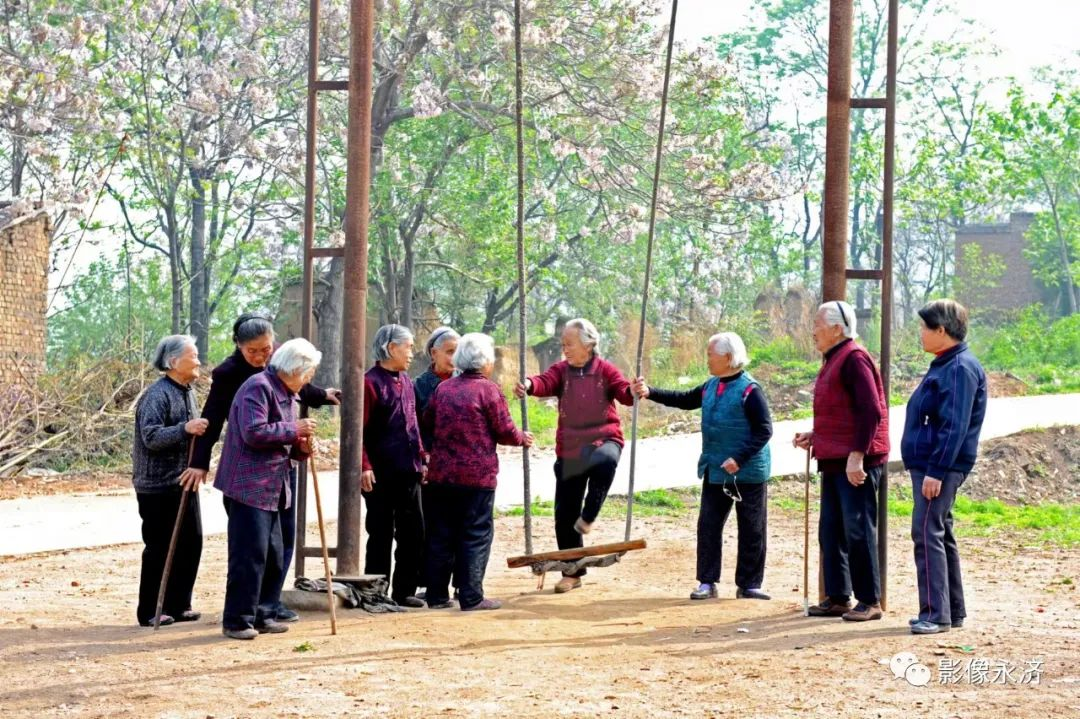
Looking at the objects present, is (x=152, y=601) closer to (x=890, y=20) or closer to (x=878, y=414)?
(x=878, y=414)

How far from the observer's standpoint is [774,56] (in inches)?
1575

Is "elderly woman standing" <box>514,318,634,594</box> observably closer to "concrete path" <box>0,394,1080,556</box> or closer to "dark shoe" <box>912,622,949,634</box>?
"dark shoe" <box>912,622,949,634</box>

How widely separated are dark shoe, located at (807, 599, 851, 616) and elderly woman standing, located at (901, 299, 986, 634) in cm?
65

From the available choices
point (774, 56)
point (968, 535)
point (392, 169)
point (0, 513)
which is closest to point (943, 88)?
point (774, 56)

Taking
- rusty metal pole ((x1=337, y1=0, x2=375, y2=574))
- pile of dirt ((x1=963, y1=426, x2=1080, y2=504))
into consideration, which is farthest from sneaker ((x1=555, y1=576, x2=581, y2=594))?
pile of dirt ((x1=963, y1=426, x2=1080, y2=504))

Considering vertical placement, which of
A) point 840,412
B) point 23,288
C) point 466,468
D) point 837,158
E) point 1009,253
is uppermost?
point 1009,253

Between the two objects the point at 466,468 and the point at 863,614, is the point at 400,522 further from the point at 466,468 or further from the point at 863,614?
the point at 863,614

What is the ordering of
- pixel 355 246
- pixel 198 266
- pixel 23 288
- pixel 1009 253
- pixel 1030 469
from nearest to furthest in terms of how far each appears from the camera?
pixel 355 246 < pixel 1030 469 < pixel 23 288 < pixel 198 266 < pixel 1009 253

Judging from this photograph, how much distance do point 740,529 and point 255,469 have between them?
2.99 meters

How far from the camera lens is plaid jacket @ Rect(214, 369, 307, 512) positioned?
7.29 metres

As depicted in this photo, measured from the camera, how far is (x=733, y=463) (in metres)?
8.58

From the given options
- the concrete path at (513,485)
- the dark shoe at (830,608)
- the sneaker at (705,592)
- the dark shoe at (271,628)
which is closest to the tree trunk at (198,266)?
the concrete path at (513,485)

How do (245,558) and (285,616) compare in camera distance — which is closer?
(245,558)

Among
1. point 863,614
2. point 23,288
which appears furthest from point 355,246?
point 23,288
